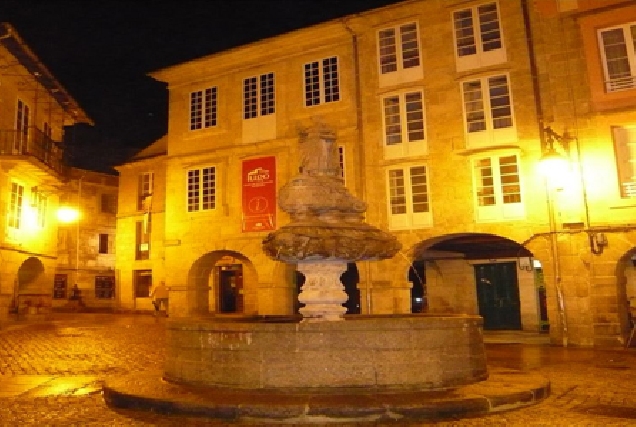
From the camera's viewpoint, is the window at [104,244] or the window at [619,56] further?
Answer: the window at [104,244]

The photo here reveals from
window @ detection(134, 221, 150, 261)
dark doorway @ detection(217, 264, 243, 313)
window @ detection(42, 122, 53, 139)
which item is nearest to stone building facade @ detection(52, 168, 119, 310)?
window @ detection(134, 221, 150, 261)

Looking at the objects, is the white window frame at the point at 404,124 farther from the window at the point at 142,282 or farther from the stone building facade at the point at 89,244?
the stone building facade at the point at 89,244

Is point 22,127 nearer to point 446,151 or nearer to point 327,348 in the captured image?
point 446,151

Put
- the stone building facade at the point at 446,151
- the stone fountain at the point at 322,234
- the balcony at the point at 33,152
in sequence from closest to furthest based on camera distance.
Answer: the stone fountain at the point at 322,234, the stone building facade at the point at 446,151, the balcony at the point at 33,152

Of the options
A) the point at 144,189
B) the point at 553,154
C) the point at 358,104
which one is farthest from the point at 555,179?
the point at 144,189

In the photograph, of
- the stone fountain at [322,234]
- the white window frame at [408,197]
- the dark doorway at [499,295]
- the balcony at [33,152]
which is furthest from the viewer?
the dark doorway at [499,295]

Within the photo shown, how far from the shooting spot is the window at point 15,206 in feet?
67.1

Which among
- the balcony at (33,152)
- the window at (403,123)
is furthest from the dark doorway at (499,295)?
the balcony at (33,152)

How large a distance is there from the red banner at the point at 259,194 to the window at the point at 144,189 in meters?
11.6

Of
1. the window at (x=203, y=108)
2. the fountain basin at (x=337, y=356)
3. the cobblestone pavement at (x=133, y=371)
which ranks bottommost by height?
the cobblestone pavement at (x=133, y=371)

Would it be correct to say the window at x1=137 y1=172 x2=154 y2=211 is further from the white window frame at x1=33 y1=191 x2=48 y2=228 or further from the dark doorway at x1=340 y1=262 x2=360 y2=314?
the dark doorway at x1=340 y1=262 x2=360 y2=314

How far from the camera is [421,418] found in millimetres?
5656

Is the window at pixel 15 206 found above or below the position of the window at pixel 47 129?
below

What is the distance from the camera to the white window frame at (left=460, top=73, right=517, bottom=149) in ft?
54.4
